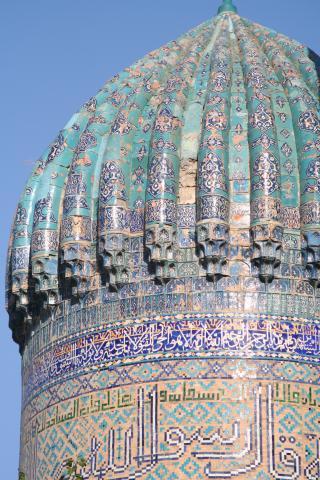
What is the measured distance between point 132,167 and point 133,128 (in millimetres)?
407

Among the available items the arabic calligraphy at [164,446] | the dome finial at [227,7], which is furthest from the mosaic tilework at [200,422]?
the dome finial at [227,7]

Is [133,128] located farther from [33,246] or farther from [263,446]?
[263,446]

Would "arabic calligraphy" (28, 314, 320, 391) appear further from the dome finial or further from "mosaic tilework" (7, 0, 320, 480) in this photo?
the dome finial

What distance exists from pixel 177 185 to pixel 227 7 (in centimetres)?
279

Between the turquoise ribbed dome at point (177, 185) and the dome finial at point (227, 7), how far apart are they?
3.46 feet

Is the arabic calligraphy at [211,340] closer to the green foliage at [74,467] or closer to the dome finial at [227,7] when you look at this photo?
the green foliage at [74,467]

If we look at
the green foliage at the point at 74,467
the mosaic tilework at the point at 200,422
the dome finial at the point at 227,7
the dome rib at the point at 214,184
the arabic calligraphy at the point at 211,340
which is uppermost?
the dome finial at the point at 227,7

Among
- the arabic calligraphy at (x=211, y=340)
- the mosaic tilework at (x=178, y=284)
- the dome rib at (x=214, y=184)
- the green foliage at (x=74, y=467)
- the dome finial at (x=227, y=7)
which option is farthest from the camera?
the dome finial at (x=227, y=7)

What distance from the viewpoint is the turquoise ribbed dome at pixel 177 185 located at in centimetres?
1413

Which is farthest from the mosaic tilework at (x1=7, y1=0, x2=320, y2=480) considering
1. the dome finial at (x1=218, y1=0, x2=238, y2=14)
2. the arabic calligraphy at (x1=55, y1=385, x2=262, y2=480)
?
the dome finial at (x1=218, y1=0, x2=238, y2=14)

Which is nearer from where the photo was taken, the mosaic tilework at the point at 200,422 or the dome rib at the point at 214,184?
the mosaic tilework at the point at 200,422

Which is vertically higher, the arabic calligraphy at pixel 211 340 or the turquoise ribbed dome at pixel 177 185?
the turquoise ribbed dome at pixel 177 185

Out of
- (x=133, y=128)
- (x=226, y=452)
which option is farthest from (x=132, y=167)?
(x=226, y=452)

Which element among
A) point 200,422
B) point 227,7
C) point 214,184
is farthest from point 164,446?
point 227,7
